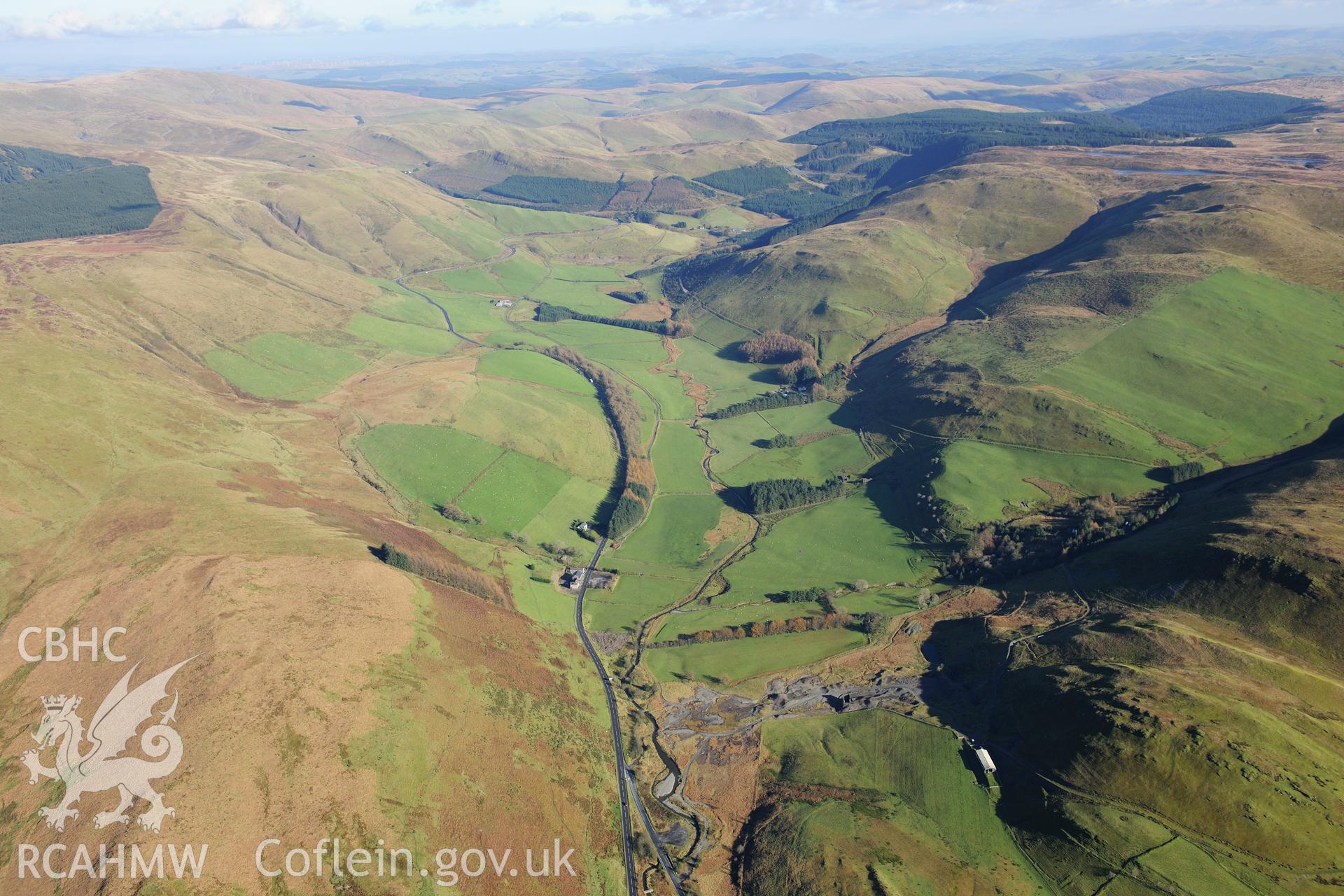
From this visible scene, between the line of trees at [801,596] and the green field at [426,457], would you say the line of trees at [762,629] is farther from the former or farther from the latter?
the green field at [426,457]

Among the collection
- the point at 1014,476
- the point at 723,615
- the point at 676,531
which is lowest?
the point at 676,531

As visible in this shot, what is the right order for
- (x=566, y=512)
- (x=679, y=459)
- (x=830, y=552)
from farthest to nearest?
(x=679, y=459) < (x=566, y=512) < (x=830, y=552)

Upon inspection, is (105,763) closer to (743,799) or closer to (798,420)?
(743,799)

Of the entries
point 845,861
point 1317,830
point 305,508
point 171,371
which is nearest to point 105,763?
point 305,508

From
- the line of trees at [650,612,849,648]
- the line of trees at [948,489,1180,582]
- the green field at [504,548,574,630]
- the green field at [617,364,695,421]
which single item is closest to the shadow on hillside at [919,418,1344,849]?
the line of trees at [948,489,1180,582]

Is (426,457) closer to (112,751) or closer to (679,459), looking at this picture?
(679,459)

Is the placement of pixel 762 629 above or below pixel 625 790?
below

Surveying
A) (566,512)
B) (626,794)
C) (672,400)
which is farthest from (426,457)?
(626,794)
